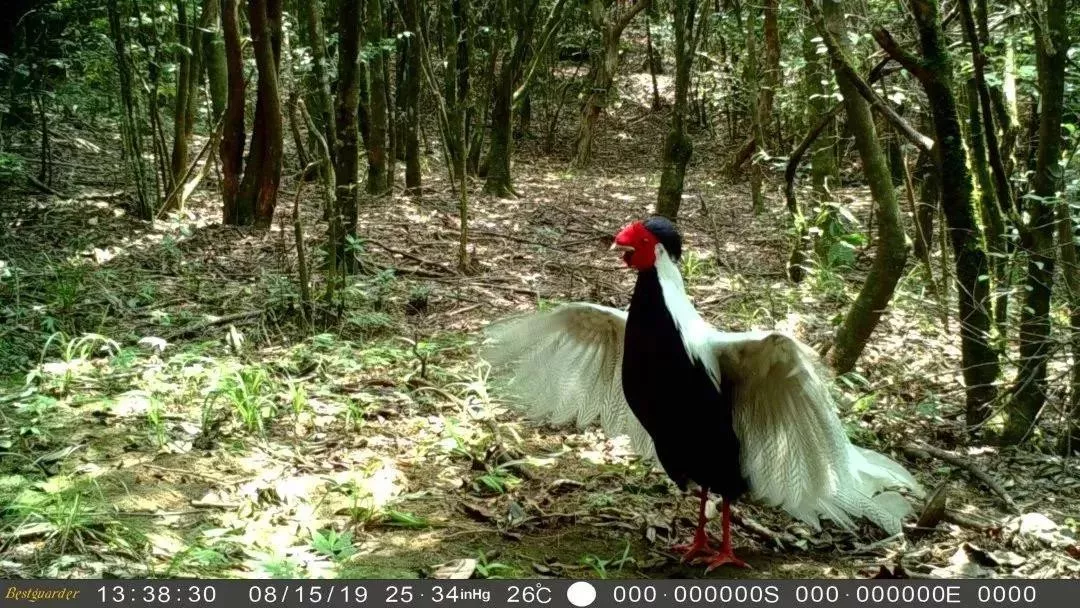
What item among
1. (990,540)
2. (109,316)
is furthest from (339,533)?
(109,316)

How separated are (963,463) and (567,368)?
6.78 feet

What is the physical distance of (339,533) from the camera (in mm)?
3666

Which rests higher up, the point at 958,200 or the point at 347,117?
the point at 347,117

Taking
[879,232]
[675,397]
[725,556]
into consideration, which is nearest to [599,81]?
[879,232]

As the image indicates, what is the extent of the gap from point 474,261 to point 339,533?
4.80m

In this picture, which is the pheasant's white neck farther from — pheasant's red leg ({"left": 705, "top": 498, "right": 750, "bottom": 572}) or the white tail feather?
pheasant's red leg ({"left": 705, "top": 498, "right": 750, "bottom": 572})

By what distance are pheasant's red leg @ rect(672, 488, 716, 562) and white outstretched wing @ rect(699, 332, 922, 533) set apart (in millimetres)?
243

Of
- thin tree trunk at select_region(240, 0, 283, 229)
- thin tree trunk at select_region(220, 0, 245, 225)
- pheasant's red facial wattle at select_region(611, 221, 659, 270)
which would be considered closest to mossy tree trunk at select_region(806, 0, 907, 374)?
pheasant's red facial wattle at select_region(611, 221, 659, 270)

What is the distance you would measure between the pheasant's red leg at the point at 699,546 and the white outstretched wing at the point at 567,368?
0.55 metres

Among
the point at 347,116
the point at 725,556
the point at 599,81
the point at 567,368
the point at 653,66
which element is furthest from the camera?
the point at 653,66

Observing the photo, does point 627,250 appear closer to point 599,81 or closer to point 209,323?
point 209,323

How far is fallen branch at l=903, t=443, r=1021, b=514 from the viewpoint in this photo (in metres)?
4.14

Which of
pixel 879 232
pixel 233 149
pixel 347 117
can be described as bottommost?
pixel 879 232

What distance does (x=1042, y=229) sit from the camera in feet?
15.0
